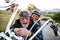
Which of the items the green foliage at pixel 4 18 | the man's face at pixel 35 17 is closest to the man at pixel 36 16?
the man's face at pixel 35 17

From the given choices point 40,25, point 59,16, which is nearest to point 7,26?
point 40,25

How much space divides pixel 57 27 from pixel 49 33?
158mm

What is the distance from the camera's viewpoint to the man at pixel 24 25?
4.75 m

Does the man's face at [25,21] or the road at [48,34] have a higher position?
the man's face at [25,21]

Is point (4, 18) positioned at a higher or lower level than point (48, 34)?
higher

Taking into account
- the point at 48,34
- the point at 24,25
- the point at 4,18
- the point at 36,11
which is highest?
the point at 36,11

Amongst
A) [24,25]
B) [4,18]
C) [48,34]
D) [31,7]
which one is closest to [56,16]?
[48,34]

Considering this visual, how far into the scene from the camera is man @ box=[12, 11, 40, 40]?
4746 mm

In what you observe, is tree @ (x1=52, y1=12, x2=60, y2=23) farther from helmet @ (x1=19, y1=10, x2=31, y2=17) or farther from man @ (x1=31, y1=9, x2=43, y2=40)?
helmet @ (x1=19, y1=10, x2=31, y2=17)

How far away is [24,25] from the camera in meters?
4.77

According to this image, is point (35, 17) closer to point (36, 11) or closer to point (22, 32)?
point (36, 11)

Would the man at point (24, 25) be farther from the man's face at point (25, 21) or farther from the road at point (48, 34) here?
the road at point (48, 34)

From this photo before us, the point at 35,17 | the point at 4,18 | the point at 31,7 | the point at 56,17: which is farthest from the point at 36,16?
the point at 4,18


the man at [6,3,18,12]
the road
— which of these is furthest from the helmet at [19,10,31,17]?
the road
